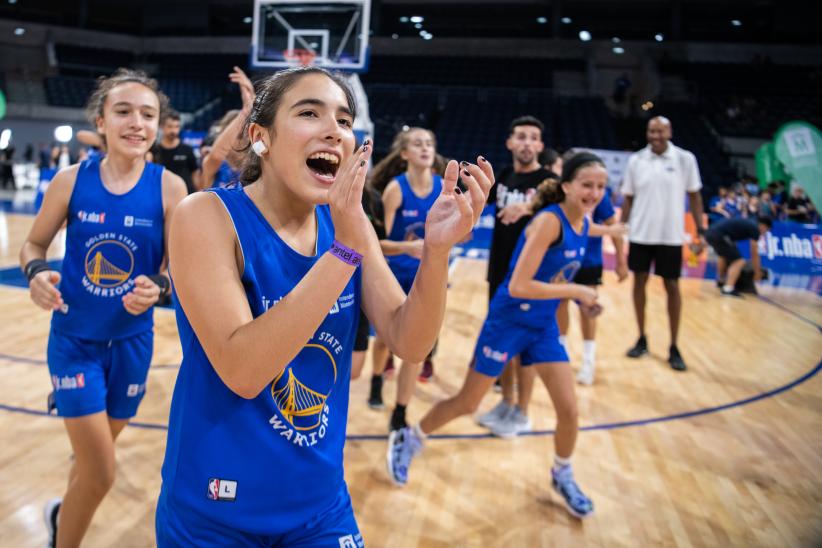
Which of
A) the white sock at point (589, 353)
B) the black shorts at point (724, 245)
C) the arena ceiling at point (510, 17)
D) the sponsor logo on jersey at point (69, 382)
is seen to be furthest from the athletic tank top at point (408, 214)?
the arena ceiling at point (510, 17)

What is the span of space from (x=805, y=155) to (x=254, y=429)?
1113cm

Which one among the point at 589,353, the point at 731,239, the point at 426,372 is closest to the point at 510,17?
the point at 731,239

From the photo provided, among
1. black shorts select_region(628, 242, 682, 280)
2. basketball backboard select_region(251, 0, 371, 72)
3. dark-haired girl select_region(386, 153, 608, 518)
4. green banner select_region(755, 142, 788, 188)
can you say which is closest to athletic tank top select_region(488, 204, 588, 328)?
A: dark-haired girl select_region(386, 153, 608, 518)

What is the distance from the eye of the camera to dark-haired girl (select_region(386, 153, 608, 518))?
9.82ft

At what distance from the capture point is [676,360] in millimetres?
5520

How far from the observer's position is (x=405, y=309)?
1397 mm

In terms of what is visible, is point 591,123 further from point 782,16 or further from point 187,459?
point 187,459

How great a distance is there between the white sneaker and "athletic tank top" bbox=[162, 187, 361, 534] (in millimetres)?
4015

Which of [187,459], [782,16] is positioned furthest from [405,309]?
[782,16]

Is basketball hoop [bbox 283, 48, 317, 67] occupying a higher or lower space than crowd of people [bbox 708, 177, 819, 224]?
higher

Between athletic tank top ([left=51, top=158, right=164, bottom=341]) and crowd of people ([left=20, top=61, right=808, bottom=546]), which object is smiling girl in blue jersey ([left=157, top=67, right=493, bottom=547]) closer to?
crowd of people ([left=20, top=61, right=808, bottom=546])

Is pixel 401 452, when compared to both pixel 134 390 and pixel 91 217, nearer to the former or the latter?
pixel 134 390

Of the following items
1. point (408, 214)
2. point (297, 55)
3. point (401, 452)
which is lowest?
point (401, 452)

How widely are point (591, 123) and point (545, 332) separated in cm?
1662
